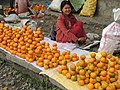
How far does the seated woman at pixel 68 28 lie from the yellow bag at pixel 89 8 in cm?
254

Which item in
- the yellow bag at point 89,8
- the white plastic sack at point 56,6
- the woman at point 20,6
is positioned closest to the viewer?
the yellow bag at point 89,8

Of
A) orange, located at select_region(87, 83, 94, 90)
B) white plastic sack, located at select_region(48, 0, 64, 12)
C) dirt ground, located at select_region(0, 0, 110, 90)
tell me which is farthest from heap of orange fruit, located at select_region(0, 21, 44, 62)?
white plastic sack, located at select_region(48, 0, 64, 12)

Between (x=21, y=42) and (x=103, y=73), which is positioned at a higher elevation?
(x=103, y=73)

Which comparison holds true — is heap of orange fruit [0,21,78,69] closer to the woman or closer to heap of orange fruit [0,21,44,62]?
heap of orange fruit [0,21,44,62]

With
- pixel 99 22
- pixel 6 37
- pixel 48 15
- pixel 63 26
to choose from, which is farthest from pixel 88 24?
pixel 6 37

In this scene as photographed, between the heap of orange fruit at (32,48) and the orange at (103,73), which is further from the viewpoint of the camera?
the heap of orange fruit at (32,48)

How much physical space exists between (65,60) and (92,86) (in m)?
0.79

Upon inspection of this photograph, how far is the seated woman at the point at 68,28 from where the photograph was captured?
4.98 meters

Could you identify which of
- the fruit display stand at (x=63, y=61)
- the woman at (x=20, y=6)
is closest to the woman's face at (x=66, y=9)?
the fruit display stand at (x=63, y=61)

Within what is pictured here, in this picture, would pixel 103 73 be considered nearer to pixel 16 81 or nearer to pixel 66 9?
pixel 16 81

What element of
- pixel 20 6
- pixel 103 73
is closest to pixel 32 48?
pixel 103 73

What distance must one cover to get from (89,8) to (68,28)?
8.78 ft

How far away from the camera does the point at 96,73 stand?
11.4 ft

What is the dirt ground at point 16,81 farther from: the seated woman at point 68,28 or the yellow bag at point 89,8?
the yellow bag at point 89,8
